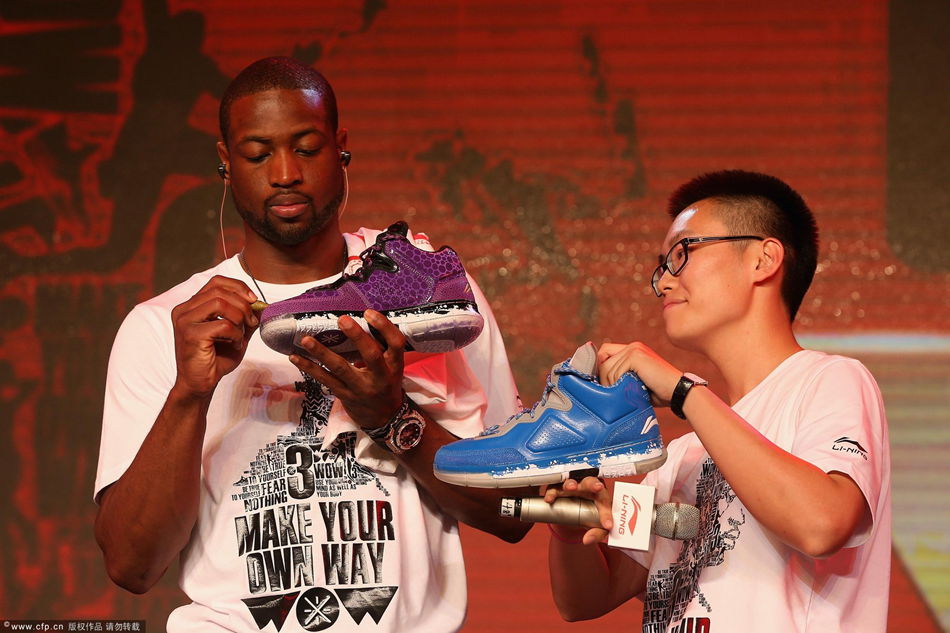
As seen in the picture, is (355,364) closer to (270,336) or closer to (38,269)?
(270,336)

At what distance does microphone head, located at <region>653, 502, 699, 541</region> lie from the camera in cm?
151

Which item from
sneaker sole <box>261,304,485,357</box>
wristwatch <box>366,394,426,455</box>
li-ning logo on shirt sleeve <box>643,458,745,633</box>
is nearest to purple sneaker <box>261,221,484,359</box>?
sneaker sole <box>261,304,485,357</box>

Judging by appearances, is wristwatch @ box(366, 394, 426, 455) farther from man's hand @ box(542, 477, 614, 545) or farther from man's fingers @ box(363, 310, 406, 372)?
man's hand @ box(542, 477, 614, 545)

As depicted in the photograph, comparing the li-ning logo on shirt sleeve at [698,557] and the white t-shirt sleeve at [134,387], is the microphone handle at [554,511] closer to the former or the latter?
the li-ning logo on shirt sleeve at [698,557]

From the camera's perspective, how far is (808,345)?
3297 mm

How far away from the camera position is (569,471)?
1479 millimetres

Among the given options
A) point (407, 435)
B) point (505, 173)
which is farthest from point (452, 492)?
point (505, 173)

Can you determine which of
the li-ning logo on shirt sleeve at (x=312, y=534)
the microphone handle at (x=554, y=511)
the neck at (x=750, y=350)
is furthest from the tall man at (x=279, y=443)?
the neck at (x=750, y=350)

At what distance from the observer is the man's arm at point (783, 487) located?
135 cm

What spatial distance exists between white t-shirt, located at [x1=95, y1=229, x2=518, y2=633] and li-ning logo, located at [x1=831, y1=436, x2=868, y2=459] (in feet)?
2.01

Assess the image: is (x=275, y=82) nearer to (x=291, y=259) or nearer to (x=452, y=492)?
(x=291, y=259)

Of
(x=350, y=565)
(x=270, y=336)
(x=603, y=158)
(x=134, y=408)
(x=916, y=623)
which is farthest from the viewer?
(x=603, y=158)

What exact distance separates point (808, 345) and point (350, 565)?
6.85 feet

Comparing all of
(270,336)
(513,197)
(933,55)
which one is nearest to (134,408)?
(270,336)
